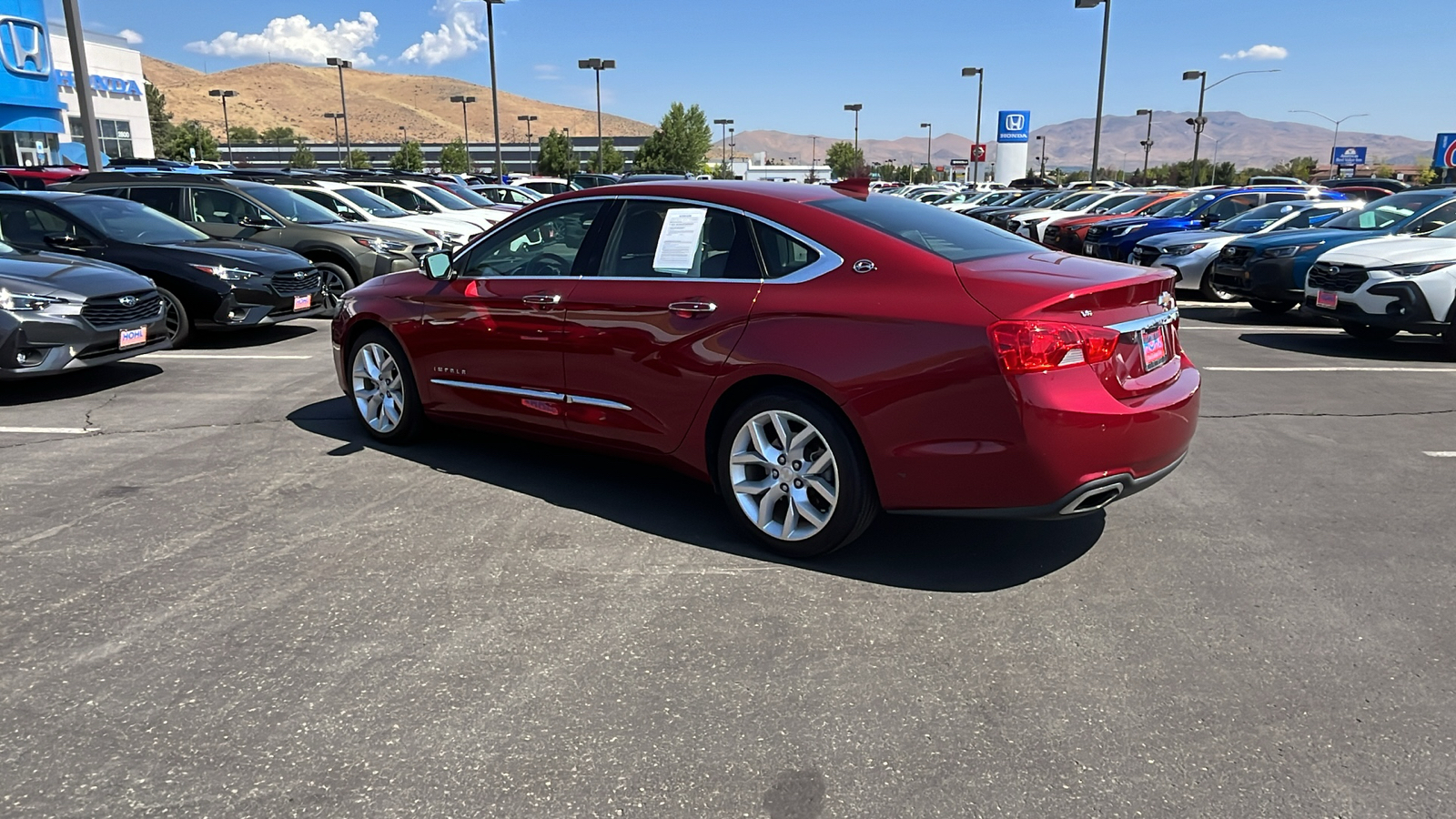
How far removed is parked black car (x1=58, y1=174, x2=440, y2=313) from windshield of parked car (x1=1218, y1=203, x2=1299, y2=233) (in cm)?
1197

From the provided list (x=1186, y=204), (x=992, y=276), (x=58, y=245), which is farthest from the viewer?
(x=1186, y=204)

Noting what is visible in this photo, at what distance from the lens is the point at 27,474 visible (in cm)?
556

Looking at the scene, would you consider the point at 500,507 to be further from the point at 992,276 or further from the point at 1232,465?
the point at 1232,465

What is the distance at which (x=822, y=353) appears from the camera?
4.06 metres

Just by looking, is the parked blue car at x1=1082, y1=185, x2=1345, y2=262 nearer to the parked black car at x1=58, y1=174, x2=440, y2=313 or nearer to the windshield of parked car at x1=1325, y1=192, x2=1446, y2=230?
the windshield of parked car at x1=1325, y1=192, x2=1446, y2=230

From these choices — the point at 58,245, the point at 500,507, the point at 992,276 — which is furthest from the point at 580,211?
the point at 58,245

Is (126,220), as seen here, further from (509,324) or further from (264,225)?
(509,324)

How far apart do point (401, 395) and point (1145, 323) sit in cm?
411

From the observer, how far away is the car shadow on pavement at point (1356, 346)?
9.91 metres

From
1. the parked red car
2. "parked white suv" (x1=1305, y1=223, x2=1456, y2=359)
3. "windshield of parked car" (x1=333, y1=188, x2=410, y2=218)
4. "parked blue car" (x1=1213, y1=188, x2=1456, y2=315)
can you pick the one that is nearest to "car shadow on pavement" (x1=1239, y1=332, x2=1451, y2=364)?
"parked white suv" (x1=1305, y1=223, x2=1456, y2=359)

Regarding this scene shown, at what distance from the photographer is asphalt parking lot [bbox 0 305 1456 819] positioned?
2.77 meters

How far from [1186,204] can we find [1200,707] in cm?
1730

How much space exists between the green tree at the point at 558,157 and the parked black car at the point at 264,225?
7127 cm

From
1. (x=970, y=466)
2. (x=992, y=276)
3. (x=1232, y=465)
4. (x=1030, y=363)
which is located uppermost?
(x=992, y=276)
